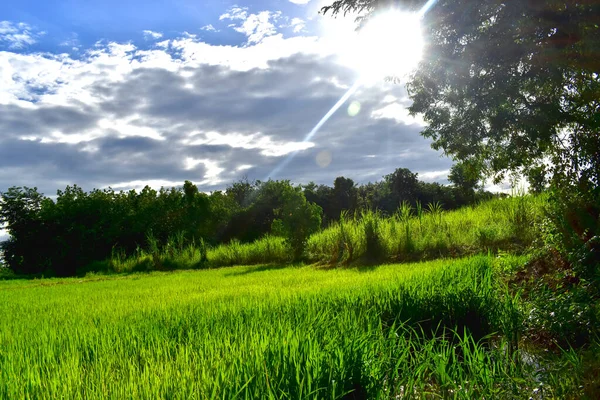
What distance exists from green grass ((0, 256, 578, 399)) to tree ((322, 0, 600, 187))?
7.75 ft

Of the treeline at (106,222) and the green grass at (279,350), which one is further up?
the treeline at (106,222)

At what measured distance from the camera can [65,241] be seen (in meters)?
21.9

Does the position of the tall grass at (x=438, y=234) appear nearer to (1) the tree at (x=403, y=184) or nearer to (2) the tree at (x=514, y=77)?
(2) the tree at (x=514, y=77)

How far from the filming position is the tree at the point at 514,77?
16.9 ft

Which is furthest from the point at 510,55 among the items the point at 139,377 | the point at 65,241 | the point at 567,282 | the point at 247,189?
the point at 247,189

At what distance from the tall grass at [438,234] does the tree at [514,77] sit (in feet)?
13.6

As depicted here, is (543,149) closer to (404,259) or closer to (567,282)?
(567,282)

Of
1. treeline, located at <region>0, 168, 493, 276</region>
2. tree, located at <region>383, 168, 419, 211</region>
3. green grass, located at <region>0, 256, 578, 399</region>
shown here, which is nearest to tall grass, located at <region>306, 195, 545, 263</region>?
green grass, located at <region>0, 256, 578, 399</region>

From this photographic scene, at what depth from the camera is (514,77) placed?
18.6 ft

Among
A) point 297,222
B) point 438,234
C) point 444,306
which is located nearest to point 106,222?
point 297,222

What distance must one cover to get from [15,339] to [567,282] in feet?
22.0

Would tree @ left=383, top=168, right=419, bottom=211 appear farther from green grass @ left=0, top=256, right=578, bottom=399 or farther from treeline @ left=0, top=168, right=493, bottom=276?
green grass @ left=0, top=256, right=578, bottom=399

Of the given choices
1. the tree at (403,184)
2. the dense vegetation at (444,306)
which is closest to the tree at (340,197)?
the tree at (403,184)

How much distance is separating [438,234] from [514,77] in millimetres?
6514
